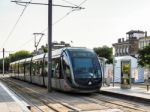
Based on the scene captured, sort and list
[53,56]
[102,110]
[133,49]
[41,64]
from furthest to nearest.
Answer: [133,49], [41,64], [53,56], [102,110]

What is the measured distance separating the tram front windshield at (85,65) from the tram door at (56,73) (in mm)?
1867

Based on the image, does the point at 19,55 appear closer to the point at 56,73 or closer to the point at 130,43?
the point at 130,43

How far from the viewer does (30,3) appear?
91.0 ft

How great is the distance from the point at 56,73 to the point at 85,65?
3240mm

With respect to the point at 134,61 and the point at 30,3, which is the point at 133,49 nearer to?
the point at 134,61

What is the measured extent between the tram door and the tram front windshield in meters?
1.87

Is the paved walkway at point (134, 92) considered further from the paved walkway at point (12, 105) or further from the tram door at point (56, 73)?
the paved walkway at point (12, 105)

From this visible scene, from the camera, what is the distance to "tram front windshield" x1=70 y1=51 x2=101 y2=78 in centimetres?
2456

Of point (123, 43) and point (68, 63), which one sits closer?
point (68, 63)

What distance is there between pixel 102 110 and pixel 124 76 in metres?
11.9

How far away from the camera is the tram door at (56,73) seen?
87.7 ft

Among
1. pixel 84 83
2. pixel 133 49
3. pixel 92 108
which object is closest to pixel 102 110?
pixel 92 108

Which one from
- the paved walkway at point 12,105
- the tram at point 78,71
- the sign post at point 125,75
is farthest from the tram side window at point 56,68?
the paved walkway at point 12,105

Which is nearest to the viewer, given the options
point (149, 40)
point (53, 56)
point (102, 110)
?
point (102, 110)
